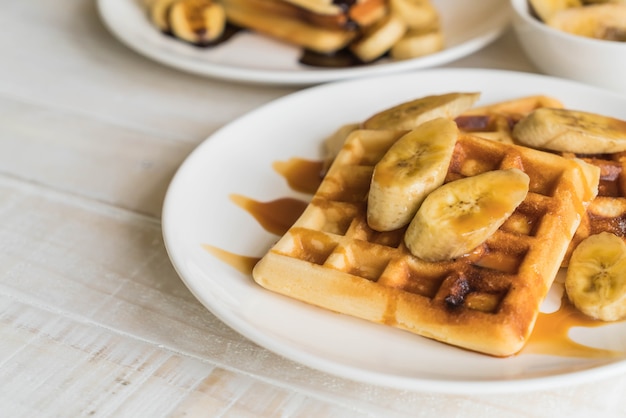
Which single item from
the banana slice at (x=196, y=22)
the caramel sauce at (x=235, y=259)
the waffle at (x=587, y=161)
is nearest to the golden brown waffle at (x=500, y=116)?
the waffle at (x=587, y=161)

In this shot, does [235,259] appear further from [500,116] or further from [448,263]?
[500,116]

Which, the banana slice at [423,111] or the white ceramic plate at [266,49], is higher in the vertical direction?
the banana slice at [423,111]

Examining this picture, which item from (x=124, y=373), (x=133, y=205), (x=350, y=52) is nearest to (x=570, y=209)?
(x=124, y=373)

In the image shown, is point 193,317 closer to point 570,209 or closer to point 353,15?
point 570,209

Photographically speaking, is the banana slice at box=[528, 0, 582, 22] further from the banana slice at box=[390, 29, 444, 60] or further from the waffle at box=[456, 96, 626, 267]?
the waffle at box=[456, 96, 626, 267]

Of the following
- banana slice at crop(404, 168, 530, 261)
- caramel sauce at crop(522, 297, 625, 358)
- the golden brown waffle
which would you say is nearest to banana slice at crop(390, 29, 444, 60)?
the golden brown waffle

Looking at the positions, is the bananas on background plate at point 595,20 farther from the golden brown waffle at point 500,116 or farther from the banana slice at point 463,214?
the banana slice at point 463,214

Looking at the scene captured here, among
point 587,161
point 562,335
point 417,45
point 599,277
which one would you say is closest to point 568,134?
point 587,161
